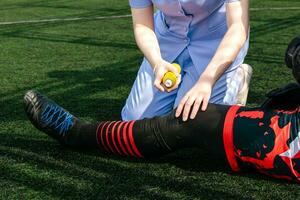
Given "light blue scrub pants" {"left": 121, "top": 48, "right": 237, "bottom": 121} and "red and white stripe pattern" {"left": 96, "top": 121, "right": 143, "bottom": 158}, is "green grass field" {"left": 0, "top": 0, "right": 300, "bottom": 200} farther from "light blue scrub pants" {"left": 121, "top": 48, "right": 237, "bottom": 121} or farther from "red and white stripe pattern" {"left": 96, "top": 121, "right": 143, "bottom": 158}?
"light blue scrub pants" {"left": 121, "top": 48, "right": 237, "bottom": 121}

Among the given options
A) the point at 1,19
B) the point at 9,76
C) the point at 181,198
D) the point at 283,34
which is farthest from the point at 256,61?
the point at 1,19

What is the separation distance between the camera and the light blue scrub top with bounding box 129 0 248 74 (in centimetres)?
216

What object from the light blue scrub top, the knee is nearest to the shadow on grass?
the knee

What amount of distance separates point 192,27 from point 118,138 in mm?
640

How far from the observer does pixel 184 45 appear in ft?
7.65

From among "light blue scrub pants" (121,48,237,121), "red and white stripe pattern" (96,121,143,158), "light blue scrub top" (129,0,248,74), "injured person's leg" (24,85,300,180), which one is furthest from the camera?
"light blue scrub pants" (121,48,237,121)

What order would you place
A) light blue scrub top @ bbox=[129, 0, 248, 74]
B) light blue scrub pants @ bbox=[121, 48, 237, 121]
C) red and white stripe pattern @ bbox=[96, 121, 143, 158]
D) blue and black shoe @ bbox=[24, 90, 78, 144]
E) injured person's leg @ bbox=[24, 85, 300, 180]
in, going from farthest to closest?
light blue scrub pants @ bbox=[121, 48, 237, 121]
light blue scrub top @ bbox=[129, 0, 248, 74]
blue and black shoe @ bbox=[24, 90, 78, 144]
red and white stripe pattern @ bbox=[96, 121, 143, 158]
injured person's leg @ bbox=[24, 85, 300, 180]

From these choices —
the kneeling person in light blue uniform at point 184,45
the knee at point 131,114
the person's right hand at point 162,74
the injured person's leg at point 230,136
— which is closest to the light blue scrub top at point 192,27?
the kneeling person in light blue uniform at point 184,45

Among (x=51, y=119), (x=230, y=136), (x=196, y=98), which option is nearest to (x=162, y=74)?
(x=196, y=98)

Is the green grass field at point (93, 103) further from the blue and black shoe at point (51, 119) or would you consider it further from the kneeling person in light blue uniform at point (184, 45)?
the kneeling person in light blue uniform at point (184, 45)

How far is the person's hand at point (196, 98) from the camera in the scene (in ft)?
5.58

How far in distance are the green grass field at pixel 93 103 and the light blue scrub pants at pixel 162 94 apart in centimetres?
21

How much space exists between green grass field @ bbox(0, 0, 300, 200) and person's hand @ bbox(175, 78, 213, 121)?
0.23 metres

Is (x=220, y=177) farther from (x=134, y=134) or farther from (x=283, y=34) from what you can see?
(x=283, y=34)
